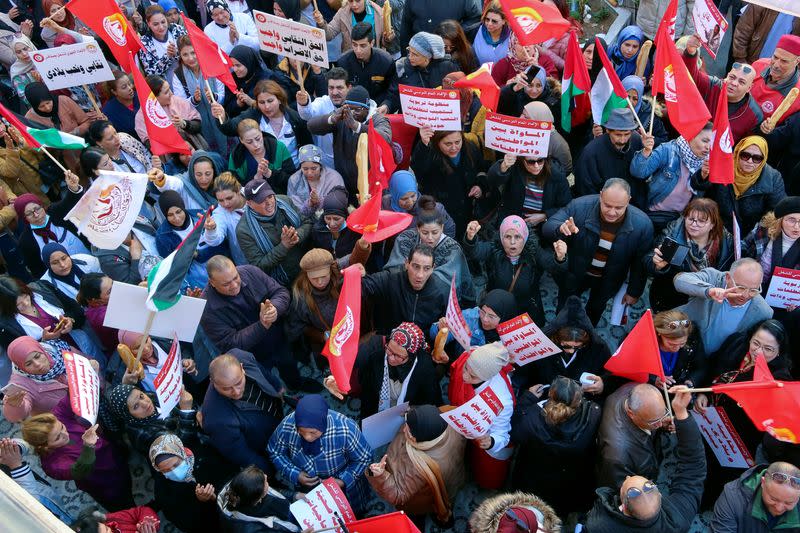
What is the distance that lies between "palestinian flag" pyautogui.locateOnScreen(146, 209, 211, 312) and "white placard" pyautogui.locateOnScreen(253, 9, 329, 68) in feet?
9.83

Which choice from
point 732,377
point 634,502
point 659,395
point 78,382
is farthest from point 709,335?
point 78,382

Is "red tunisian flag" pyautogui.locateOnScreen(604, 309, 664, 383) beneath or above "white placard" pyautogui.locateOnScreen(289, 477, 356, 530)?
above

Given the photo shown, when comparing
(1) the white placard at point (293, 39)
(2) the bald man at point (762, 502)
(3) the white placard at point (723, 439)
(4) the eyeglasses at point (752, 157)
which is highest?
(1) the white placard at point (293, 39)

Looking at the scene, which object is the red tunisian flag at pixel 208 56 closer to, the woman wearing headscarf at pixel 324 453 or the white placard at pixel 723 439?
the woman wearing headscarf at pixel 324 453

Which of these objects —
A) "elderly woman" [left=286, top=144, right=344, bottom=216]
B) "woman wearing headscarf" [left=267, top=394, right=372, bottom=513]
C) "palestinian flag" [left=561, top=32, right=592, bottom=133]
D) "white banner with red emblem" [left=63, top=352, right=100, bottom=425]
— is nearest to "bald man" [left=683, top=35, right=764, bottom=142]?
"palestinian flag" [left=561, top=32, right=592, bottom=133]

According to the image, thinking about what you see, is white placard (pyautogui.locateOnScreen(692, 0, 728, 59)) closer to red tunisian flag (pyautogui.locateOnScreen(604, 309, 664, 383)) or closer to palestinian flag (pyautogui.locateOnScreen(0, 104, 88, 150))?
red tunisian flag (pyautogui.locateOnScreen(604, 309, 664, 383))

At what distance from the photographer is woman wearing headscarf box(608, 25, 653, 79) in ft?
24.1

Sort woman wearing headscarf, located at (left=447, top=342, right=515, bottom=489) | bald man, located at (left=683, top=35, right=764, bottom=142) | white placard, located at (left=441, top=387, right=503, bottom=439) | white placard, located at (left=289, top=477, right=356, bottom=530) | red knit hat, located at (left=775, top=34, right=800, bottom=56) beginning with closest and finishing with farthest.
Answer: white placard, located at (left=289, top=477, right=356, bottom=530), white placard, located at (left=441, top=387, right=503, bottom=439), woman wearing headscarf, located at (left=447, top=342, right=515, bottom=489), bald man, located at (left=683, top=35, right=764, bottom=142), red knit hat, located at (left=775, top=34, right=800, bottom=56)

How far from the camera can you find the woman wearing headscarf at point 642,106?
6.67 metres

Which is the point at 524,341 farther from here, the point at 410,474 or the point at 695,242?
the point at 695,242

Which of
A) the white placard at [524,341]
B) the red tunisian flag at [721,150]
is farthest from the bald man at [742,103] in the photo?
the white placard at [524,341]

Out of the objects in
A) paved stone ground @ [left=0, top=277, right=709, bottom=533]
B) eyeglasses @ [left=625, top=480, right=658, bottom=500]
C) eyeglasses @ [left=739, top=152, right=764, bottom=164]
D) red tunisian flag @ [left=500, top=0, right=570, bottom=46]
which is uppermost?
red tunisian flag @ [left=500, top=0, right=570, bottom=46]

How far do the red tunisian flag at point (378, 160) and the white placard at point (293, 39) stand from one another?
4.55 feet

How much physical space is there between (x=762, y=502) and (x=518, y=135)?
331cm
